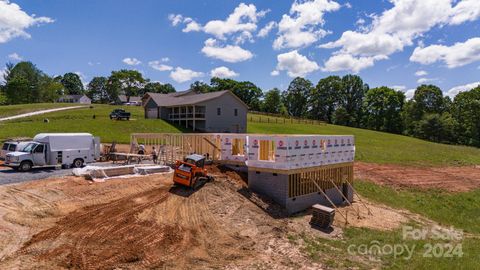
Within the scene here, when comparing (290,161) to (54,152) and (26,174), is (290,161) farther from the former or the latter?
(54,152)

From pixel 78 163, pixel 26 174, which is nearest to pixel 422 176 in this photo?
pixel 78 163

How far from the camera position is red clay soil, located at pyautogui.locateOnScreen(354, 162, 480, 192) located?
23969 millimetres

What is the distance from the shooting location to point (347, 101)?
96.4 m

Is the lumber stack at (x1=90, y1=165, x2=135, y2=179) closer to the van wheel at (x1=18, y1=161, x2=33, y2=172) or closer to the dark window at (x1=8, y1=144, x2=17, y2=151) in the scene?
the van wheel at (x1=18, y1=161, x2=33, y2=172)

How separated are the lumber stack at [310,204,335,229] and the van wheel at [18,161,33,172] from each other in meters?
15.9

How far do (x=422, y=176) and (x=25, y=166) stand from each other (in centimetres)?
2597

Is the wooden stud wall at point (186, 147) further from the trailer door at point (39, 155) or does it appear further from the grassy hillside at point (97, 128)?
the grassy hillside at point (97, 128)

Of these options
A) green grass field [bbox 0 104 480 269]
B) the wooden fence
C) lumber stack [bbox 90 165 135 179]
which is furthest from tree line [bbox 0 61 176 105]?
lumber stack [bbox 90 165 135 179]

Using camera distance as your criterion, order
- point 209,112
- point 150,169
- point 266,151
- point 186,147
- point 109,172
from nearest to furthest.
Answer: point 266,151, point 109,172, point 150,169, point 186,147, point 209,112

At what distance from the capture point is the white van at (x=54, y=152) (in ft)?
65.3

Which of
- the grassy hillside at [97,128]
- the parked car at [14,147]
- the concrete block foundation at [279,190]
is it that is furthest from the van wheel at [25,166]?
the grassy hillside at [97,128]

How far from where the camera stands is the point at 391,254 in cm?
1038

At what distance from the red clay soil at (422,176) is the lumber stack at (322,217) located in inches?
496

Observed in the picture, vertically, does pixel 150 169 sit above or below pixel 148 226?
above
